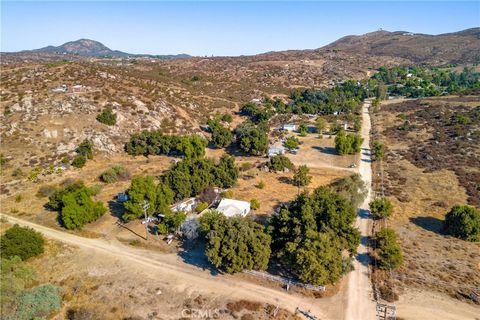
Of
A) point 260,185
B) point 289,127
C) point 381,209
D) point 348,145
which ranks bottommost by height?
point 260,185

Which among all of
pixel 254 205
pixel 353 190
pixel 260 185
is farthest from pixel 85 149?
pixel 353 190

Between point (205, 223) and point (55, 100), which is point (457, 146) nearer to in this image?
point (205, 223)

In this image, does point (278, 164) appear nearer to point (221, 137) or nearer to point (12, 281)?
point (221, 137)

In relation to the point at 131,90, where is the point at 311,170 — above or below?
below

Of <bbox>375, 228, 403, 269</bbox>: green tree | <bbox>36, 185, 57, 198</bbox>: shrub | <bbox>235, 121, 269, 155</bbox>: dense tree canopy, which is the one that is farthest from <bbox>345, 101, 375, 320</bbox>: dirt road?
<bbox>36, 185, 57, 198</bbox>: shrub

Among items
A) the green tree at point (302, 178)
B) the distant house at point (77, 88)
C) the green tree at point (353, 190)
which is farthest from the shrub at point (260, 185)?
the distant house at point (77, 88)

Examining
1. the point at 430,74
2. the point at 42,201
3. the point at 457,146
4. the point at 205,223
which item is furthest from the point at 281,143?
the point at 430,74
